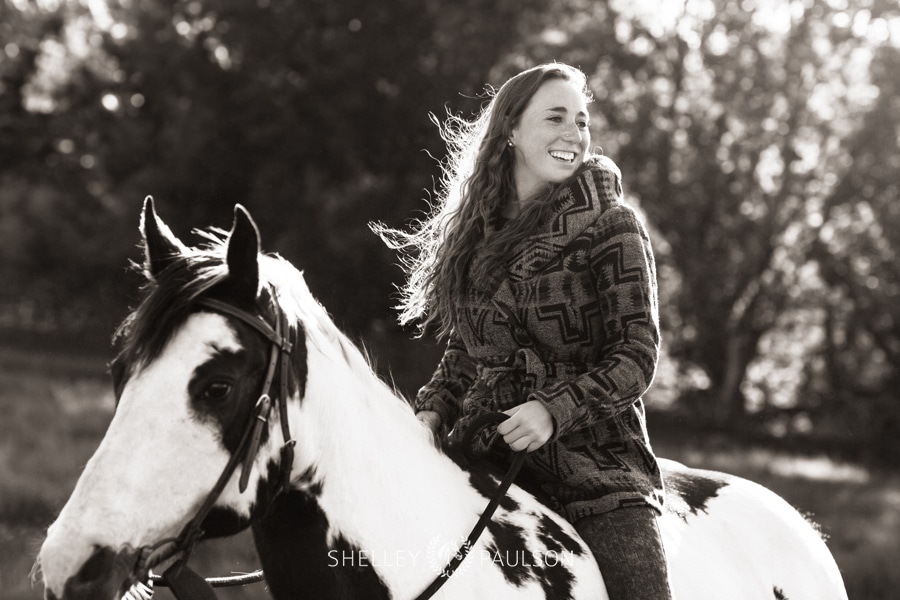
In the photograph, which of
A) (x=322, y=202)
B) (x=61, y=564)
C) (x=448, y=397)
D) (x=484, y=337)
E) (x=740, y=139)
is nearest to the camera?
(x=61, y=564)

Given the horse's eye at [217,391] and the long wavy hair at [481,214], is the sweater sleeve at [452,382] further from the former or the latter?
the horse's eye at [217,391]

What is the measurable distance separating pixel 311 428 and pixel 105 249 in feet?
67.7

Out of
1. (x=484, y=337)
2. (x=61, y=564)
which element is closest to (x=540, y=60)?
(x=484, y=337)

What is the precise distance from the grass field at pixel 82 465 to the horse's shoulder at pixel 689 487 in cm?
294

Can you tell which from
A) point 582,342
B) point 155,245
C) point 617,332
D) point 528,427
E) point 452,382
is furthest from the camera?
point 452,382

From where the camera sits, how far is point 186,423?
6.97 ft

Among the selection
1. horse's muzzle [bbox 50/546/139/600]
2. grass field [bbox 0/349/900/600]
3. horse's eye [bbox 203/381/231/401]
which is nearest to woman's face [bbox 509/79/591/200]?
horse's eye [bbox 203/381/231/401]

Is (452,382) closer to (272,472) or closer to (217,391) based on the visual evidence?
(272,472)

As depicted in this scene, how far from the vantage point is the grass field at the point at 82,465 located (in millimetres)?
7484

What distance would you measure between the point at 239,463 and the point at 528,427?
2.90ft

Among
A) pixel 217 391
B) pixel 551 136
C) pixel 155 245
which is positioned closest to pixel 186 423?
pixel 217 391

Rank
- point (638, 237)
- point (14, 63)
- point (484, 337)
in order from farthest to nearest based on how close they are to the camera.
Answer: point (14, 63) < point (484, 337) < point (638, 237)

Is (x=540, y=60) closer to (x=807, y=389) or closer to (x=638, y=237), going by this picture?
(x=807, y=389)

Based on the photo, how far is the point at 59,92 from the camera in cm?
2495
